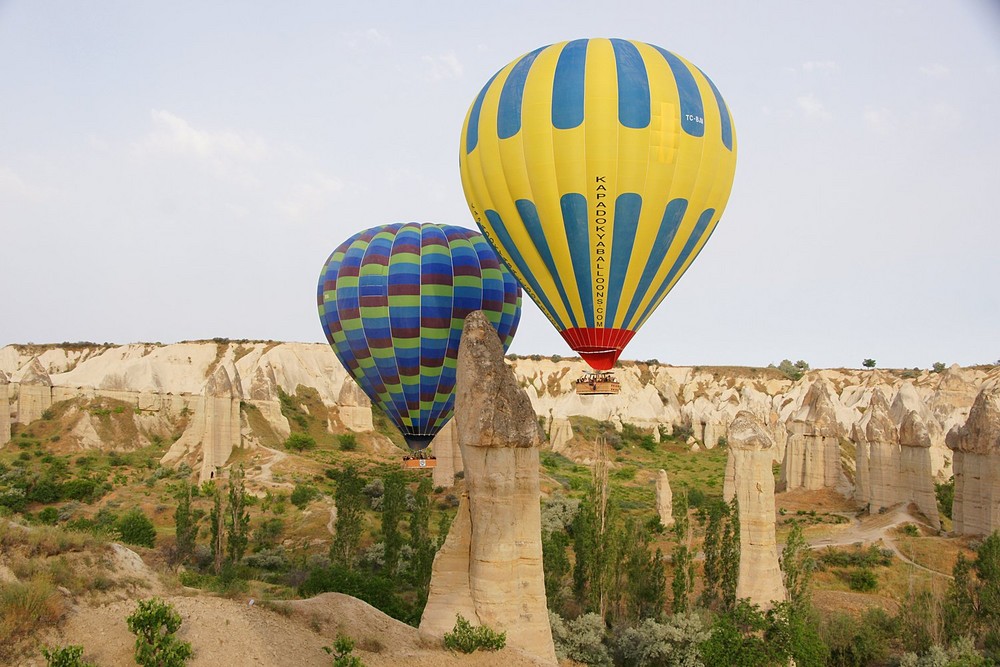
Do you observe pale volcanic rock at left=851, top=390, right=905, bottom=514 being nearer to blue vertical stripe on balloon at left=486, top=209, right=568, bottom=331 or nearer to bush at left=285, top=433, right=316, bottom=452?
blue vertical stripe on balloon at left=486, top=209, right=568, bottom=331

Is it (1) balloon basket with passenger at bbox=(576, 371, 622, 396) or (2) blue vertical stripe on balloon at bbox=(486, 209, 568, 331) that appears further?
(2) blue vertical stripe on balloon at bbox=(486, 209, 568, 331)

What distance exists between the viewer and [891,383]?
3095 inches

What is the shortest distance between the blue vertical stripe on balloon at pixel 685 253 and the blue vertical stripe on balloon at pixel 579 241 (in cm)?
157

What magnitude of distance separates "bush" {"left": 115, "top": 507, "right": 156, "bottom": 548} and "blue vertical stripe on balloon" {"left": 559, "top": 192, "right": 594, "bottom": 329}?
696 inches

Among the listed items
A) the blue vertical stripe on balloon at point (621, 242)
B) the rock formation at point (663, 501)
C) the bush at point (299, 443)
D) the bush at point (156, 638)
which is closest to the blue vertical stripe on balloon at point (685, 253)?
the blue vertical stripe on balloon at point (621, 242)

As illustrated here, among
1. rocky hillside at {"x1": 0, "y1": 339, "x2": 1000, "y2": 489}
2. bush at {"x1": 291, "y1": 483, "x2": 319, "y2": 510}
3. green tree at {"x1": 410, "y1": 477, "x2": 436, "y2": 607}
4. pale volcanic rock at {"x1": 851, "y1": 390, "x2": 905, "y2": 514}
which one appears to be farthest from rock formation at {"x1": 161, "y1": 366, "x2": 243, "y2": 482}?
pale volcanic rock at {"x1": 851, "y1": 390, "x2": 905, "y2": 514}

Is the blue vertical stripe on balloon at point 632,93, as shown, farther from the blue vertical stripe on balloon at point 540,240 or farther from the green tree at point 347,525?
the green tree at point 347,525

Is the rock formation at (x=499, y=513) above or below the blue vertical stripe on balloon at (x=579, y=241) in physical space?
below

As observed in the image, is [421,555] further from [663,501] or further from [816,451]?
[816,451]

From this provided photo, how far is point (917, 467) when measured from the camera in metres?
34.5

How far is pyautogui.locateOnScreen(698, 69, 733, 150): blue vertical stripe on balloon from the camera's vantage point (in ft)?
56.3

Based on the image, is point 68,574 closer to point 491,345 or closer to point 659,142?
point 491,345

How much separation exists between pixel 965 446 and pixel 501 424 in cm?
2331

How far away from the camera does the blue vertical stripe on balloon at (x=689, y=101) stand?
53.5ft
